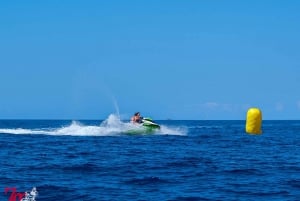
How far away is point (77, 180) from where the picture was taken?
1962cm

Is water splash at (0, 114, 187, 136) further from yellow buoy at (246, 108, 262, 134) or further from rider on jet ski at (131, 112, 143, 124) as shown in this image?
yellow buoy at (246, 108, 262, 134)

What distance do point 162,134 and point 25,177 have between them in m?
31.9

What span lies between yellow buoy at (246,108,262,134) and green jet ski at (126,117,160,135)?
8.77 meters

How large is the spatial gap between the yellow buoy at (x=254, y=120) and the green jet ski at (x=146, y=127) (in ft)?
28.8

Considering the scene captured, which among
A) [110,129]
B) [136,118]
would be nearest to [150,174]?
[136,118]

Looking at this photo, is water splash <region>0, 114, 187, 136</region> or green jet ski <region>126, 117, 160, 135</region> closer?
green jet ski <region>126, 117, 160, 135</region>

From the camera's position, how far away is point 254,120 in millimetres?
50000

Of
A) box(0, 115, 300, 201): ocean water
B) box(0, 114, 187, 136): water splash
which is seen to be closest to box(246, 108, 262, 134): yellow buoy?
box(0, 114, 187, 136): water splash

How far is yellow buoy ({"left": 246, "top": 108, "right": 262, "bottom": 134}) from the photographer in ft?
160

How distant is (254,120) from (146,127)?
1073 cm

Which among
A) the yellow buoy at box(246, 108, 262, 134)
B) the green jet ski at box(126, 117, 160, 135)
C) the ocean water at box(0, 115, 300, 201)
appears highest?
the yellow buoy at box(246, 108, 262, 134)

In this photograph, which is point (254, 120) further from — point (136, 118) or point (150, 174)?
point (150, 174)

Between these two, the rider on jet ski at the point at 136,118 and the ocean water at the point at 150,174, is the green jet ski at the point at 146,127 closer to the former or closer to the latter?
the rider on jet ski at the point at 136,118

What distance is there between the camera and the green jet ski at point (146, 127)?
46750 mm
